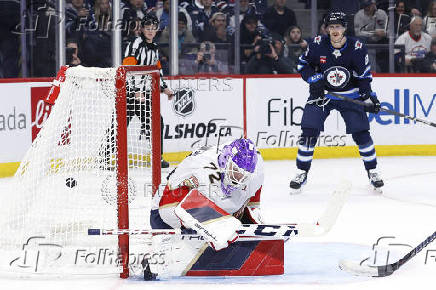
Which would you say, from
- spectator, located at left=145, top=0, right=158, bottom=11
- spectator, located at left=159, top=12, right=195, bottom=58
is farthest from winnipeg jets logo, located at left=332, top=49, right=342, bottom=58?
spectator, located at left=145, top=0, right=158, bottom=11

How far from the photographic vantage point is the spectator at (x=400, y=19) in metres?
8.72

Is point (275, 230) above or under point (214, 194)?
under

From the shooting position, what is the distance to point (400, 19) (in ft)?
28.8

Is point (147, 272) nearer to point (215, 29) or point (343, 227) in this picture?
point (343, 227)

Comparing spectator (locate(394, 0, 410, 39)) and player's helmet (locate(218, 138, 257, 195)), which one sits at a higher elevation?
spectator (locate(394, 0, 410, 39))

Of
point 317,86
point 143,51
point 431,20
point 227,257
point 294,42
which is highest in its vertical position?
point 431,20

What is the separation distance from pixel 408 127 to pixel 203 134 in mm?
1924

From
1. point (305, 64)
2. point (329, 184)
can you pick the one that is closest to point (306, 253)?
point (305, 64)

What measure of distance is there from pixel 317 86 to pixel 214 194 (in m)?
2.78

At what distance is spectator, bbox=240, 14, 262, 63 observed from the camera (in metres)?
8.38

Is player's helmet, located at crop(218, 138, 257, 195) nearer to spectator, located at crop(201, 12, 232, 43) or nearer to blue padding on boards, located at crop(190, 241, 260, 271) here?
blue padding on boards, located at crop(190, 241, 260, 271)

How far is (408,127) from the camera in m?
8.38

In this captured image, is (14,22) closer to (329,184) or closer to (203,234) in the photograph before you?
(329,184)

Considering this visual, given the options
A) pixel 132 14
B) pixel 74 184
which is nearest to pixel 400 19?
pixel 132 14
